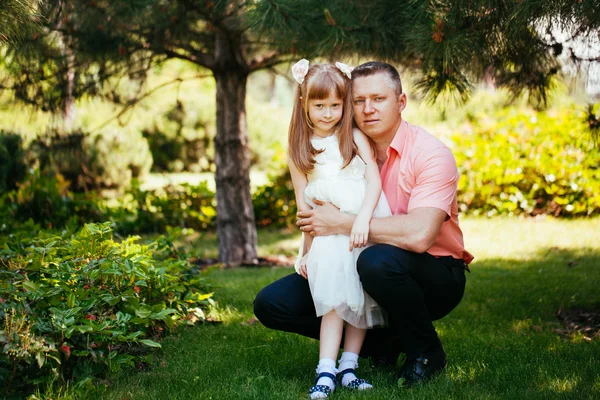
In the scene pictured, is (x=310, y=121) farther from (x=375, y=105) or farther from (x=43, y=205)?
(x=43, y=205)

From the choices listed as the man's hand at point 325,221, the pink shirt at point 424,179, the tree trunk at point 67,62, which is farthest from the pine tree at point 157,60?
the man's hand at point 325,221

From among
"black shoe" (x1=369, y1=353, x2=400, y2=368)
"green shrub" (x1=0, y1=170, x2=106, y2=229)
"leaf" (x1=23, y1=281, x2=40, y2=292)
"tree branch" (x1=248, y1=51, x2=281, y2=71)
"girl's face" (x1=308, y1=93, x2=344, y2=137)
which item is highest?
"tree branch" (x1=248, y1=51, x2=281, y2=71)

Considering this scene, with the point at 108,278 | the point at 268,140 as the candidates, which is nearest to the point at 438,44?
the point at 108,278

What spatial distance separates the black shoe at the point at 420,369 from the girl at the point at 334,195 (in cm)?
19

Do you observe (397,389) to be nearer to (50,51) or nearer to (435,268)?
(435,268)

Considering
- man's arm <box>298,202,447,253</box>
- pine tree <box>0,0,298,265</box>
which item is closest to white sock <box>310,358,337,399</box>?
man's arm <box>298,202,447,253</box>

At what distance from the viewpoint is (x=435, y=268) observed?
2832 mm

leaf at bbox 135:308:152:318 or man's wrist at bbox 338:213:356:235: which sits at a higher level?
man's wrist at bbox 338:213:356:235

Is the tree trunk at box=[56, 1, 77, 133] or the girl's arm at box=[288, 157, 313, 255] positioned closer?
the girl's arm at box=[288, 157, 313, 255]

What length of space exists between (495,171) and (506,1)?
4.30 m

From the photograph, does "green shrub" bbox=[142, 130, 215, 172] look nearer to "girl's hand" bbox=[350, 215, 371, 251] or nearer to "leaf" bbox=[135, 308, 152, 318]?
"leaf" bbox=[135, 308, 152, 318]

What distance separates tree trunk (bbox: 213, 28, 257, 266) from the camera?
18.8 feet

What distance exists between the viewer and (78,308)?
2611mm

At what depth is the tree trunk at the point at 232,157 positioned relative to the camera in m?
5.72
